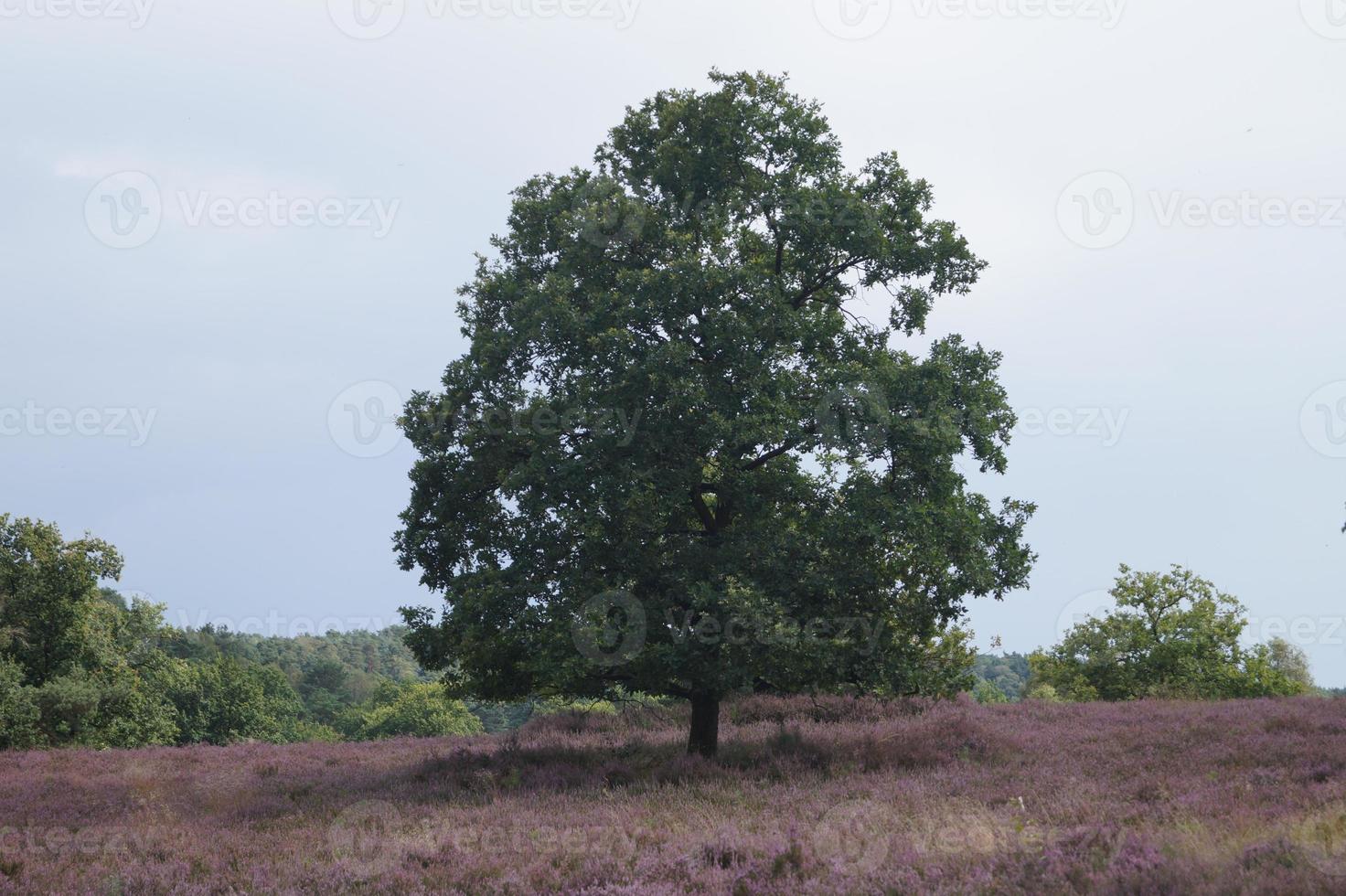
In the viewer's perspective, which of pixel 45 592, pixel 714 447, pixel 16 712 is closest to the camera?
pixel 714 447

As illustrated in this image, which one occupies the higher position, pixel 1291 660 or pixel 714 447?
pixel 714 447

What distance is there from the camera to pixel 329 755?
2425 centimetres

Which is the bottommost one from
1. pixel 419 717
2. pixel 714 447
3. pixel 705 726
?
pixel 419 717

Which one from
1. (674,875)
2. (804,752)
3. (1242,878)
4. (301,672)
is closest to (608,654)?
(804,752)

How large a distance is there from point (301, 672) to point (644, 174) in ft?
411

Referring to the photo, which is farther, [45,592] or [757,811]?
[45,592]

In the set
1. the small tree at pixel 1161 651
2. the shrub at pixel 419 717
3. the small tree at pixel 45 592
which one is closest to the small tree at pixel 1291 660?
the small tree at pixel 1161 651

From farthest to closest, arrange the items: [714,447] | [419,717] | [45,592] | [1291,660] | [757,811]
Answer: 1. [419,717]
2. [1291,660]
3. [45,592]
4. [714,447]
5. [757,811]

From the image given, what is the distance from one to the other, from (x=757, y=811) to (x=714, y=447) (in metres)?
6.55

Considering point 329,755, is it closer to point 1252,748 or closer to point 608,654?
point 608,654

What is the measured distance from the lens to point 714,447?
17.7m

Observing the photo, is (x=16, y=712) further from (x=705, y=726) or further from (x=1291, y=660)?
(x=1291, y=660)

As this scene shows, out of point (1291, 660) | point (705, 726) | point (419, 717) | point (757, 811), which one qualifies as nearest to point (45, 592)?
point (705, 726)

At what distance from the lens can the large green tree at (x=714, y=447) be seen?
17.0 m
